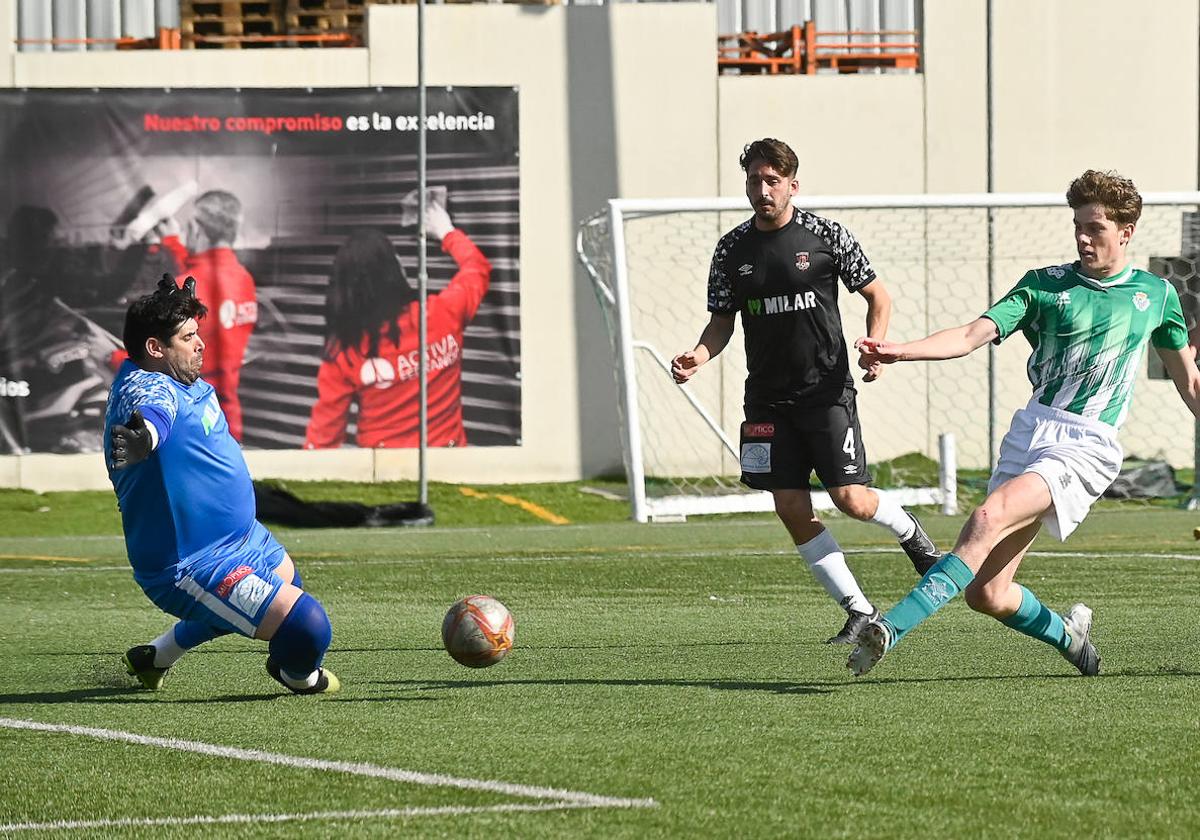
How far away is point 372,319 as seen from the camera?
66.3ft

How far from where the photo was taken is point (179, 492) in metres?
5.82

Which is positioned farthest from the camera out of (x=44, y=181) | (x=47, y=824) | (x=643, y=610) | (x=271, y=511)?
(x=44, y=181)

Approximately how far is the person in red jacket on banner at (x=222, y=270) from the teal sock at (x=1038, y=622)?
1504 cm

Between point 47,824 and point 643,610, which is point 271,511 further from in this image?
point 47,824

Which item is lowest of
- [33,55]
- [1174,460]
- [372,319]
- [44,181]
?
[1174,460]

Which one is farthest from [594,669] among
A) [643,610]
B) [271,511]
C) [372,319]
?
[372,319]

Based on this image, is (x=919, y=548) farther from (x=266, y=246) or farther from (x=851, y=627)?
(x=266, y=246)

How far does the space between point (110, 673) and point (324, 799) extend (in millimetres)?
2819

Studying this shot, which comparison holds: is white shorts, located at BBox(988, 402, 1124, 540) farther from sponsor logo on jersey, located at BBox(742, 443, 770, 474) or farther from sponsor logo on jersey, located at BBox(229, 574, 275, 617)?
sponsor logo on jersey, located at BBox(229, 574, 275, 617)

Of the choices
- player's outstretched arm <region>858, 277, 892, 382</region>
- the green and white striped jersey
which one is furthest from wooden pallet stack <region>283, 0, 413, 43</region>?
the green and white striped jersey

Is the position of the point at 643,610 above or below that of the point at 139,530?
below

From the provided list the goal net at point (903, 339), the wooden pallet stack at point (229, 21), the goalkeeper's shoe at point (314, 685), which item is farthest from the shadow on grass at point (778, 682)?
the wooden pallet stack at point (229, 21)

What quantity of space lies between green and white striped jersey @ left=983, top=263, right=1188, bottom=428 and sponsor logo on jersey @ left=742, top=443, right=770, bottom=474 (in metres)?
1.57

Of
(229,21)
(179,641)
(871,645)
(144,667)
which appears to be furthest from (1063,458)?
(229,21)
